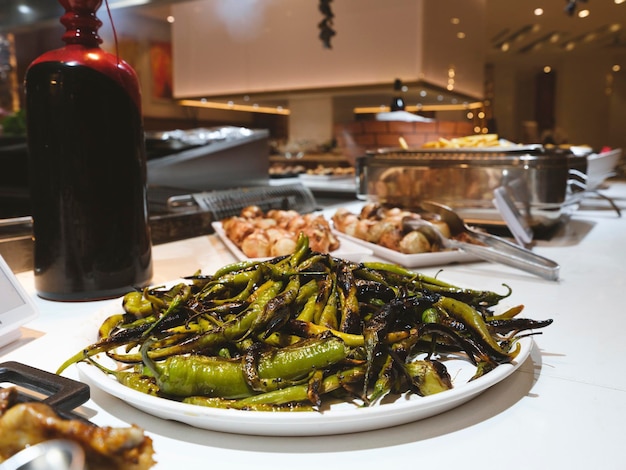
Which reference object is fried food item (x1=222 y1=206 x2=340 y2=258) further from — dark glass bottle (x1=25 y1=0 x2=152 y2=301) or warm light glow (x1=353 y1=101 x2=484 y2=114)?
warm light glow (x1=353 y1=101 x2=484 y2=114)

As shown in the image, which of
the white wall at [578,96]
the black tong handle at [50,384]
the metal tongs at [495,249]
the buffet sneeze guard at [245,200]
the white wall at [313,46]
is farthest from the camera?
the white wall at [578,96]

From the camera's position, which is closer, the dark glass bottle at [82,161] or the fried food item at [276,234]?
the dark glass bottle at [82,161]

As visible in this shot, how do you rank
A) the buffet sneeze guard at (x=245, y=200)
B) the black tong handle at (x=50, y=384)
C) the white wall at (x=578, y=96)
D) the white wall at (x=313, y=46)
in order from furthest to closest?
the white wall at (x=578, y=96), the white wall at (x=313, y=46), the buffet sneeze guard at (x=245, y=200), the black tong handle at (x=50, y=384)

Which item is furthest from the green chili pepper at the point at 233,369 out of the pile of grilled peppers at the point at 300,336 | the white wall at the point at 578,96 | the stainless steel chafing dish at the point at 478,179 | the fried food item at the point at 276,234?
the white wall at the point at 578,96

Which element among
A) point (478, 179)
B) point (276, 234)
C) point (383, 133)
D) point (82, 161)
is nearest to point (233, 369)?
point (82, 161)

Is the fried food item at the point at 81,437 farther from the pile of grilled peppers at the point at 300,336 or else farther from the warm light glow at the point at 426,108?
the warm light glow at the point at 426,108

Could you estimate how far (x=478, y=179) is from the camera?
164 centimetres

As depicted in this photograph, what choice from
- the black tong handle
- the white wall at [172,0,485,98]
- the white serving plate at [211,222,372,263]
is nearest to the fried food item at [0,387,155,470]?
the black tong handle

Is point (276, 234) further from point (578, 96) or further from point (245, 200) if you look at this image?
point (578, 96)

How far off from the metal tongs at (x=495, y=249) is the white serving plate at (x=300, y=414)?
0.69 metres

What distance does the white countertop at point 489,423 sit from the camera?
500mm

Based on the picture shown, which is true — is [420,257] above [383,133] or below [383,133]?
below

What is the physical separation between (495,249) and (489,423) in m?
0.80

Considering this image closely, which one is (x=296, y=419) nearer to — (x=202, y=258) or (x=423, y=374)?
(x=423, y=374)
